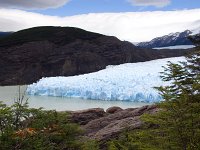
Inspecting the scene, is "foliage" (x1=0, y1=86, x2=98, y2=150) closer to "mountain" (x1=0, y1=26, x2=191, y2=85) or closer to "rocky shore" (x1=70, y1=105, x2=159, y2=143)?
"rocky shore" (x1=70, y1=105, x2=159, y2=143)

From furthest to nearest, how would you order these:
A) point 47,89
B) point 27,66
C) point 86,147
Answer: point 27,66 → point 47,89 → point 86,147

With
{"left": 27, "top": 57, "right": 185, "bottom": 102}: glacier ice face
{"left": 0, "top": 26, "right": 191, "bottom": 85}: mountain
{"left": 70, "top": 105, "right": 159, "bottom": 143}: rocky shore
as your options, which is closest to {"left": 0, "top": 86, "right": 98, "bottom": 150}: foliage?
{"left": 70, "top": 105, "right": 159, "bottom": 143}: rocky shore

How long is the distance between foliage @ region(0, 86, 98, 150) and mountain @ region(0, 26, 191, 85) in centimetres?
5294

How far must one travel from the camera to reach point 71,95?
3984 centimetres

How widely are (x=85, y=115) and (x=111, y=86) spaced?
15.6 m

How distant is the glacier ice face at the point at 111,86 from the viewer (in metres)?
35.3

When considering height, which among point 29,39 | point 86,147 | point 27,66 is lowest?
point 86,147

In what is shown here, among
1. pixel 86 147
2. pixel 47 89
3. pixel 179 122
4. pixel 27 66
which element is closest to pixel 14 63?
pixel 27 66

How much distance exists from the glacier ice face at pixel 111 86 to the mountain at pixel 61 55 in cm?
2342

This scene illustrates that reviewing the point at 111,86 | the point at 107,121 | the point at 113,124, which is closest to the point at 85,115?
the point at 107,121

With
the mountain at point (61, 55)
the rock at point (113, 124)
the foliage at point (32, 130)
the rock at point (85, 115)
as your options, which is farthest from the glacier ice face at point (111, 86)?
the mountain at point (61, 55)

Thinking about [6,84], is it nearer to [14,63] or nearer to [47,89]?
[14,63]

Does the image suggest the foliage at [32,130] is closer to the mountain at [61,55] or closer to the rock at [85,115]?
the rock at [85,115]

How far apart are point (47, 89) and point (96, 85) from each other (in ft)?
18.8
